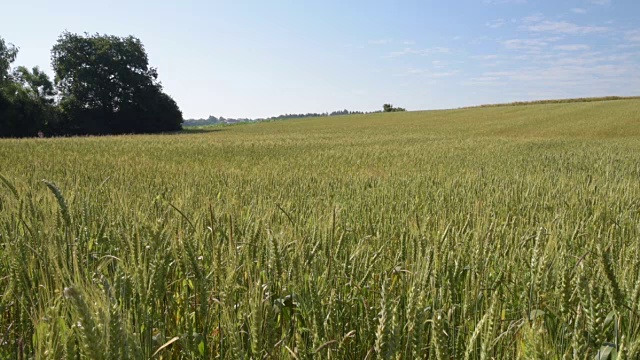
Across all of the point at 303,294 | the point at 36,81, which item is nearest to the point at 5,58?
the point at 36,81

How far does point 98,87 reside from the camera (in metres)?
44.0

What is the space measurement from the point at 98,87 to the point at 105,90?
65cm

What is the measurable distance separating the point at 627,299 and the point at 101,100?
4853cm

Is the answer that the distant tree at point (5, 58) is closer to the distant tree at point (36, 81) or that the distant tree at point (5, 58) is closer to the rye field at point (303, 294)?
the distant tree at point (36, 81)

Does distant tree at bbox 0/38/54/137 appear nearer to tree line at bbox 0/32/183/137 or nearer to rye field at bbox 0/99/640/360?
tree line at bbox 0/32/183/137

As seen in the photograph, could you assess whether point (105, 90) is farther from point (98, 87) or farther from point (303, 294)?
point (303, 294)

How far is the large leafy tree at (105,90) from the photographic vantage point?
143 feet

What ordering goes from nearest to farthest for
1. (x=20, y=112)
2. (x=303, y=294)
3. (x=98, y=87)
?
(x=303, y=294)
(x=20, y=112)
(x=98, y=87)

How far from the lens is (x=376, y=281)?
2135mm

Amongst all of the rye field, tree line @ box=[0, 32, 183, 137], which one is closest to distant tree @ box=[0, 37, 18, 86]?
tree line @ box=[0, 32, 183, 137]

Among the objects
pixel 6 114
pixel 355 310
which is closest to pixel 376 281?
pixel 355 310

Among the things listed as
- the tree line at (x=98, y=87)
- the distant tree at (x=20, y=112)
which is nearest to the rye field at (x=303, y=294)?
the distant tree at (x=20, y=112)

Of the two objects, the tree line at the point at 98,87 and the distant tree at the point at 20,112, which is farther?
the tree line at the point at 98,87

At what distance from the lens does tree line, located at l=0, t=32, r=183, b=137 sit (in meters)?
43.1
